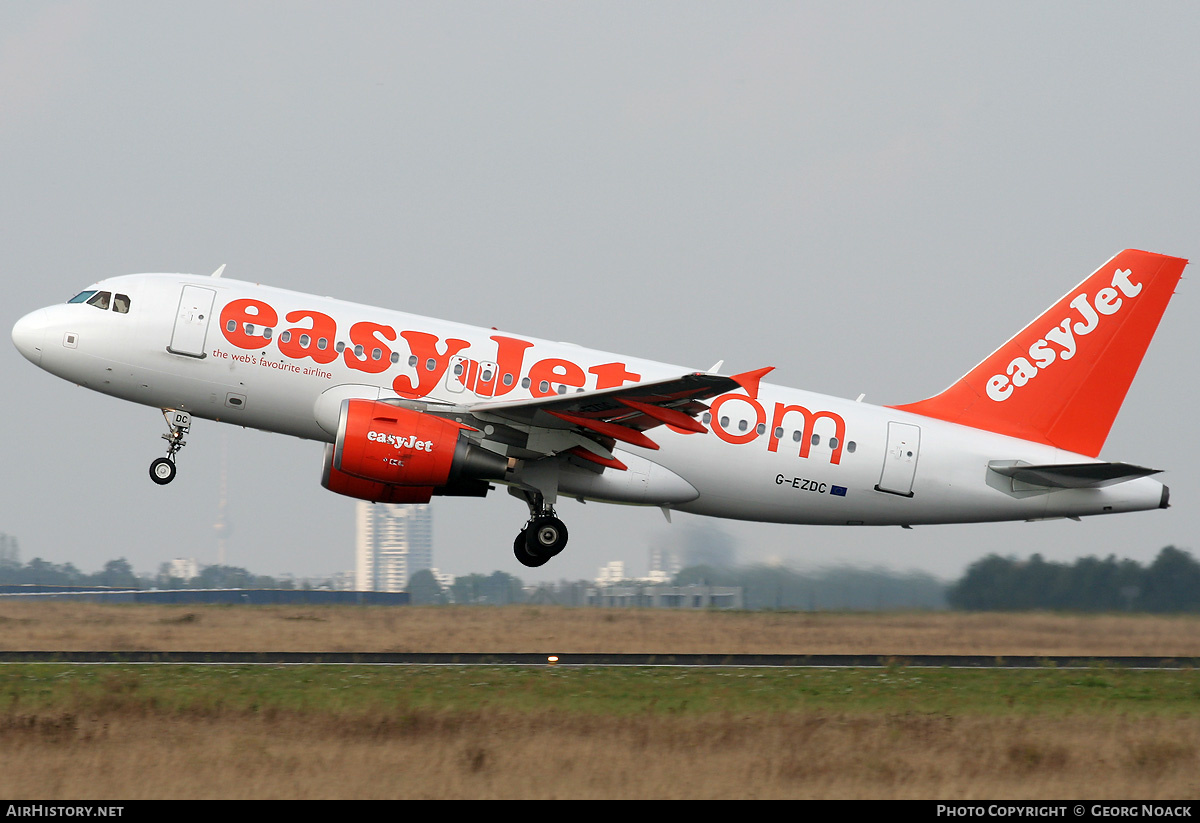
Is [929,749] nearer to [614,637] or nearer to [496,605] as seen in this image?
[614,637]

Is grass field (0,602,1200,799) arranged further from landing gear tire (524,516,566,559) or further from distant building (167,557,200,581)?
distant building (167,557,200,581)

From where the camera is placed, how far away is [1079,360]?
85.6ft

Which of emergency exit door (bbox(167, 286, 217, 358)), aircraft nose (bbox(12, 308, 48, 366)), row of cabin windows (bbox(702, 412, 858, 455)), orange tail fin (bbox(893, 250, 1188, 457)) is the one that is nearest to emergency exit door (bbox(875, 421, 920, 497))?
row of cabin windows (bbox(702, 412, 858, 455))

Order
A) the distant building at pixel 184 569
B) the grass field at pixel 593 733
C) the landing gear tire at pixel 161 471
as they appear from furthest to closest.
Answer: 1. the distant building at pixel 184 569
2. the landing gear tire at pixel 161 471
3. the grass field at pixel 593 733

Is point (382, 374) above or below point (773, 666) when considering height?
above

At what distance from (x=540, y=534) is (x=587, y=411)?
11.3 feet

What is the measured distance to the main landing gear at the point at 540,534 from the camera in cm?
2419

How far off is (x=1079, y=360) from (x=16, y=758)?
71.1 ft

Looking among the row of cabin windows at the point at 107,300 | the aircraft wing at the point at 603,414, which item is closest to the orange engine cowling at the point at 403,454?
the aircraft wing at the point at 603,414

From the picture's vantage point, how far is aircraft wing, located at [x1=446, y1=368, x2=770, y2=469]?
20.6 m

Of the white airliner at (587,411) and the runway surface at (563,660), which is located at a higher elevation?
the white airliner at (587,411)

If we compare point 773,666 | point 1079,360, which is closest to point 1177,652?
point 1079,360

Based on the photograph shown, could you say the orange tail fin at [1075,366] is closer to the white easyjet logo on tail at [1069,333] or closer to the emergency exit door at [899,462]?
the white easyjet logo on tail at [1069,333]

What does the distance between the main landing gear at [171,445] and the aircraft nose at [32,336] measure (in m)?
2.60
